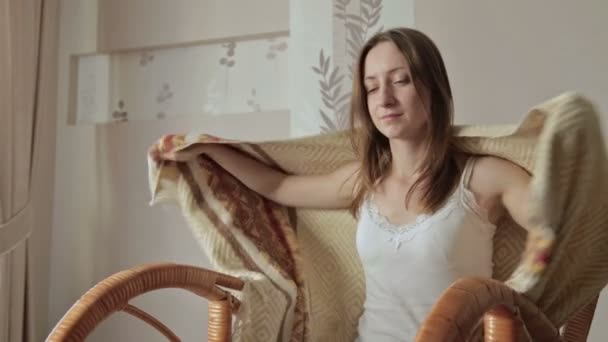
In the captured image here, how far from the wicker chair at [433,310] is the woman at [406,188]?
0.19 meters

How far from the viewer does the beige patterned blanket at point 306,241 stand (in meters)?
0.76

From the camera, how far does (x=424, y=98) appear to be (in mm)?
930

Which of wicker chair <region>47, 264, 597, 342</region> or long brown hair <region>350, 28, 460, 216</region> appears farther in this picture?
long brown hair <region>350, 28, 460, 216</region>

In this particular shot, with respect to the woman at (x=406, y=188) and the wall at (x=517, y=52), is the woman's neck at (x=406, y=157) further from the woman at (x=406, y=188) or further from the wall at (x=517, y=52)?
the wall at (x=517, y=52)

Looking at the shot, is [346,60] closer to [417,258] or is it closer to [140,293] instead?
[417,258]

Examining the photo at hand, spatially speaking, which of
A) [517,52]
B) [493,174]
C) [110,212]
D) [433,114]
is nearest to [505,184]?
[493,174]

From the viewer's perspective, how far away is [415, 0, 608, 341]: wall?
1.20 m

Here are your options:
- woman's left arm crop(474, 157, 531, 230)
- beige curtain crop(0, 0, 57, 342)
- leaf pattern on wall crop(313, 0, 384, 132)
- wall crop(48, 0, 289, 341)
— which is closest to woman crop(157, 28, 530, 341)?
woman's left arm crop(474, 157, 531, 230)

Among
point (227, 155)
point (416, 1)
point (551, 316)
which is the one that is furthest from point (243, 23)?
point (551, 316)

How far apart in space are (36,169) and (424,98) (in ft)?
3.67

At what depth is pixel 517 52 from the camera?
1.26m

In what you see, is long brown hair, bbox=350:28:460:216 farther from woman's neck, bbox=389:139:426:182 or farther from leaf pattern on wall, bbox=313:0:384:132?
leaf pattern on wall, bbox=313:0:384:132

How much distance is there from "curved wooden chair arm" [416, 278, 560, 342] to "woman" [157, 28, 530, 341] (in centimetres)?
19

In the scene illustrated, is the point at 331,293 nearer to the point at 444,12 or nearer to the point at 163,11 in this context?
the point at 444,12
